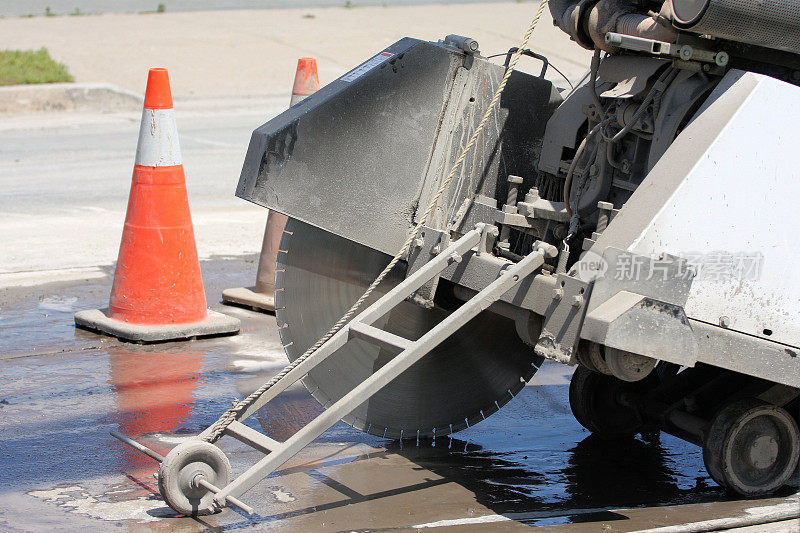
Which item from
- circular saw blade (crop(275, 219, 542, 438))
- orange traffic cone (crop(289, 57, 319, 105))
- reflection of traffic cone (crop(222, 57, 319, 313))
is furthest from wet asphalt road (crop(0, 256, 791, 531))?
orange traffic cone (crop(289, 57, 319, 105))

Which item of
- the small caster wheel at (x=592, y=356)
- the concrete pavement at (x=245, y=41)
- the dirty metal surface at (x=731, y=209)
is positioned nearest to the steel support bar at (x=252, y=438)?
the small caster wheel at (x=592, y=356)

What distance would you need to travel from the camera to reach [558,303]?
3.93m

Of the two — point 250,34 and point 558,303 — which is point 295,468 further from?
point 250,34

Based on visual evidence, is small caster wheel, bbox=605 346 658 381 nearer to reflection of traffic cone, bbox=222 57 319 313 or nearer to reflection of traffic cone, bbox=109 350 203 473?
reflection of traffic cone, bbox=109 350 203 473

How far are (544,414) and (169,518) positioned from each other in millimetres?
2125

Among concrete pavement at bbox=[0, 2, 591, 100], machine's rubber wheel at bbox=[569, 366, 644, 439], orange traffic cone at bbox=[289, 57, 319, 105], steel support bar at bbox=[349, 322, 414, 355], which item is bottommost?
machine's rubber wheel at bbox=[569, 366, 644, 439]

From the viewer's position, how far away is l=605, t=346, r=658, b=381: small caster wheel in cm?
380

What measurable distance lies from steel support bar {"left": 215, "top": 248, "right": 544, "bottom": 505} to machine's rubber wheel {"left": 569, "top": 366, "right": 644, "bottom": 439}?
110 centimetres

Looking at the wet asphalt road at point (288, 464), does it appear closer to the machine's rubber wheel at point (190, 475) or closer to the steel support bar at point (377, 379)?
the machine's rubber wheel at point (190, 475)

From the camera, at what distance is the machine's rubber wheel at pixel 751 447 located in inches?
168

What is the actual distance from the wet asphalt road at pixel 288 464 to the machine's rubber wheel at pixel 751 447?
4.3 inches

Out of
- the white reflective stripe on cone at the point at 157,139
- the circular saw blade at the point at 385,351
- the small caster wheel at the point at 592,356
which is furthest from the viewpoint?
the white reflective stripe on cone at the point at 157,139

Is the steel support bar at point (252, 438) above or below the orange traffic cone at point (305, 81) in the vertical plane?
below

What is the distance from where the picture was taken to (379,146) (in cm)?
474
